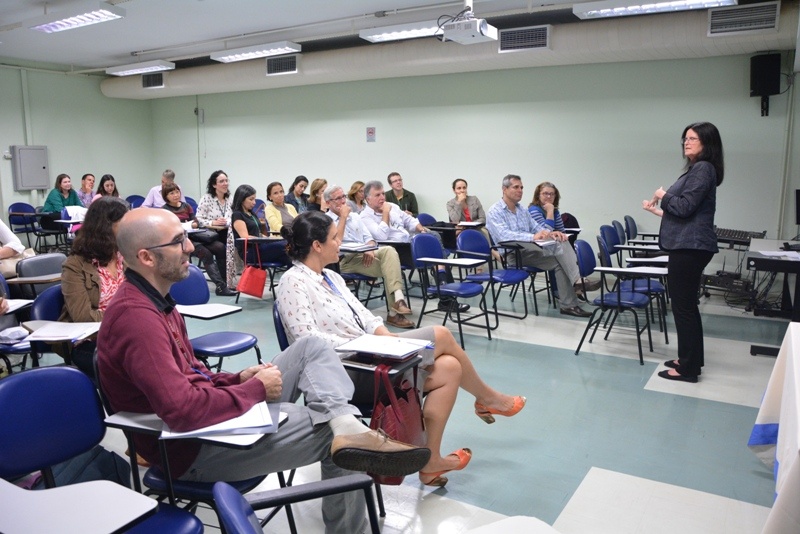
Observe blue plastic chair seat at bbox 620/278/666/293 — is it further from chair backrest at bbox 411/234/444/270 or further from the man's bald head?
the man's bald head

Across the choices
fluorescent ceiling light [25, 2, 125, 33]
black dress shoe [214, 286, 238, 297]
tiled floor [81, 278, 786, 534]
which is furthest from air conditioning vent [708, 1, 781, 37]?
fluorescent ceiling light [25, 2, 125, 33]

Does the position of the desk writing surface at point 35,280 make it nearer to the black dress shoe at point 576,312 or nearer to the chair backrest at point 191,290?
the chair backrest at point 191,290

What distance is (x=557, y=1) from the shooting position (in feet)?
21.0

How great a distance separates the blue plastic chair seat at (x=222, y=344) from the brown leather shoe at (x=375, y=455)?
1.52 metres

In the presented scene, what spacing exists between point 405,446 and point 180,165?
11.2 metres

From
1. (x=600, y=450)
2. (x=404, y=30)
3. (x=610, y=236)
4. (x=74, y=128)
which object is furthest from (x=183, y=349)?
(x=74, y=128)

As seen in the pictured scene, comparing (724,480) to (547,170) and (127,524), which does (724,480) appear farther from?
(547,170)

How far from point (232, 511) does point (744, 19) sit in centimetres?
662

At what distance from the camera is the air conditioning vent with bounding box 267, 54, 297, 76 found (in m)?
8.91

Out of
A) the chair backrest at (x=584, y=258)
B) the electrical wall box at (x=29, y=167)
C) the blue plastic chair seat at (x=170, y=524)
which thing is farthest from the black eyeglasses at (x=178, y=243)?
the electrical wall box at (x=29, y=167)

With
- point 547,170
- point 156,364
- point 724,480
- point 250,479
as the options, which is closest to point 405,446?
point 250,479

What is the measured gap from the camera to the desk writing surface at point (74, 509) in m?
1.29

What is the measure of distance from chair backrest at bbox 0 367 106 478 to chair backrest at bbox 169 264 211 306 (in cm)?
196

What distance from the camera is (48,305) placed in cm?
312
